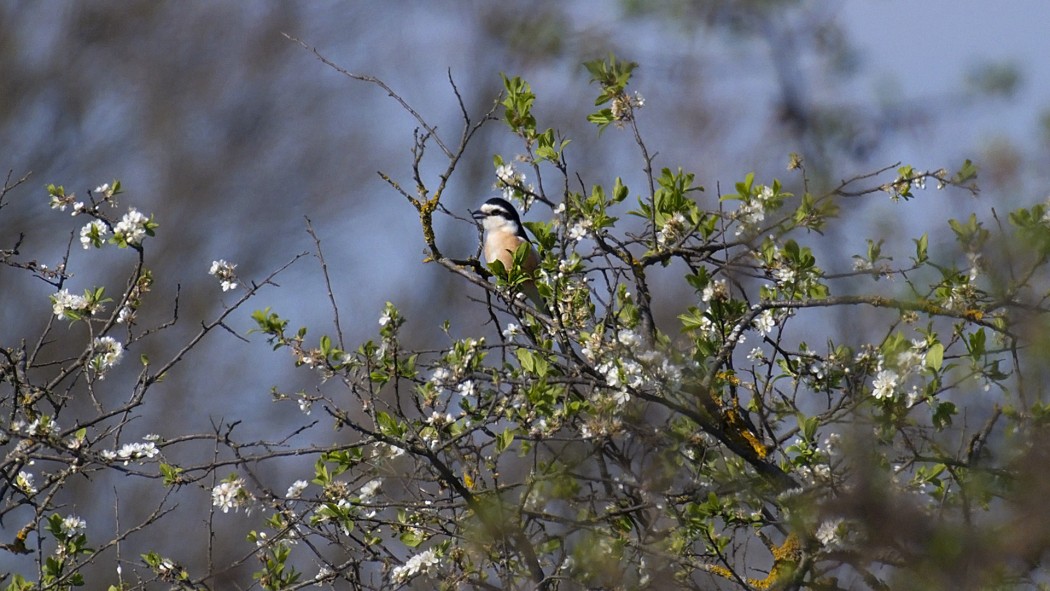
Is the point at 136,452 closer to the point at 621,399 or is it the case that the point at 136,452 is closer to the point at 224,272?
the point at 224,272

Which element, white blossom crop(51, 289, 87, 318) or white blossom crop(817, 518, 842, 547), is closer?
white blossom crop(817, 518, 842, 547)

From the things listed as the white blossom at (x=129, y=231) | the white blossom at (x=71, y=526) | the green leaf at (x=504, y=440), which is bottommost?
the green leaf at (x=504, y=440)

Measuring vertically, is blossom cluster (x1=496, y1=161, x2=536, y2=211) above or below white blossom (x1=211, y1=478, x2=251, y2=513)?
above

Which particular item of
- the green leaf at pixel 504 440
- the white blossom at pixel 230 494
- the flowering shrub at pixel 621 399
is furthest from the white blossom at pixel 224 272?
the green leaf at pixel 504 440

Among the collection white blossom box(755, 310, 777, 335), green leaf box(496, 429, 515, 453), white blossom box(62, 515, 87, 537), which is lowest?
green leaf box(496, 429, 515, 453)

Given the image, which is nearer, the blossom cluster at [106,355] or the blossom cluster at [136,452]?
→ the blossom cluster at [136,452]

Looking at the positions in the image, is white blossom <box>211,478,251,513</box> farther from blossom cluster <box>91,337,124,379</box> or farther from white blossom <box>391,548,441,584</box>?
blossom cluster <box>91,337,124,379</box>

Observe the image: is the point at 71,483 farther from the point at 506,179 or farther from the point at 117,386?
the point at 506,179

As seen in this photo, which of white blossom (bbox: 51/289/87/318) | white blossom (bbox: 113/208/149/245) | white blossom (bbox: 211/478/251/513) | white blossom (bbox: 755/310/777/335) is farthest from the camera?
white blossom (bbox: 51/289/87/318)

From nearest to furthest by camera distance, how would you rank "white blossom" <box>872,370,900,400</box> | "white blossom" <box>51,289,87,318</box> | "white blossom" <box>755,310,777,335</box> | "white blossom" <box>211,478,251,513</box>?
"white blossom" <box>872,370,900,400</box>
"white blossom" <box>755,310,777,335</box>
"white blossom" <box>211,478,251,513</box>
"white blossom" <box>51,289,87,318</box>

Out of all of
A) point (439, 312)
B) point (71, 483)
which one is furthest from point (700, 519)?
point (439, 312)

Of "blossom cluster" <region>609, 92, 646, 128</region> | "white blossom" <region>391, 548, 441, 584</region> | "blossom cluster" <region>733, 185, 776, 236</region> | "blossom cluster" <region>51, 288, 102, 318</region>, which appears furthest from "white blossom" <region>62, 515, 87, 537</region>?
"blossom cluster" <region>733, 185, 776, 236</region>

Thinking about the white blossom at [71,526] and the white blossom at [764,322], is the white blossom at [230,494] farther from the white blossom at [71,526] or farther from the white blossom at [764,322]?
the white blossom at [764,322]

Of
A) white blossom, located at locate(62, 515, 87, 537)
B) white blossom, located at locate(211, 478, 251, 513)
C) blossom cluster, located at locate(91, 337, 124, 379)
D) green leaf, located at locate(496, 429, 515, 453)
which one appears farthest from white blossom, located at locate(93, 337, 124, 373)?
green leaf, located at locate(496, 429, 515, 453)
